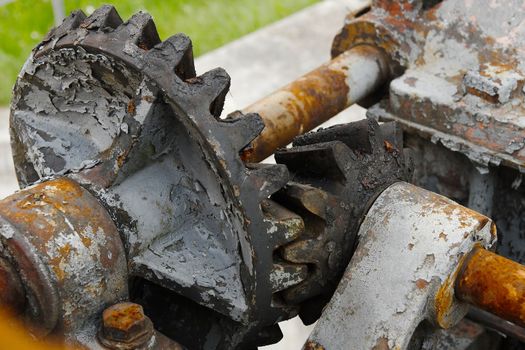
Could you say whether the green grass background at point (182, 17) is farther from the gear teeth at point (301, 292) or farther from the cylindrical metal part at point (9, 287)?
the cylindrical metal part at point (9, 287)

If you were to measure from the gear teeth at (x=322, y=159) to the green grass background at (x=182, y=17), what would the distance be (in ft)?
10.0

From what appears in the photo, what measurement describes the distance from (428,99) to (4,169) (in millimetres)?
2142

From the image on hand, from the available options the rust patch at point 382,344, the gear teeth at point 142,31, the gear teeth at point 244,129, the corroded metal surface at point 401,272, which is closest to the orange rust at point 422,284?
the corroded metal surface at point 401,272

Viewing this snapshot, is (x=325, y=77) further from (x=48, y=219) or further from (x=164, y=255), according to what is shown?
(x=48, y=219)

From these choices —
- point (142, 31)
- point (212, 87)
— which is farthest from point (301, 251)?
point (142, 31)

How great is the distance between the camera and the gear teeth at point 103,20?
1390mm

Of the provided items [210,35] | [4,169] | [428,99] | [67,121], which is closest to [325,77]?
[428,99]

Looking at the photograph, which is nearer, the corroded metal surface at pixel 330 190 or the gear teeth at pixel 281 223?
the gear teeth at pixel 281 223

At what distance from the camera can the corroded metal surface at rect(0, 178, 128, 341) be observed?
3.98 feet

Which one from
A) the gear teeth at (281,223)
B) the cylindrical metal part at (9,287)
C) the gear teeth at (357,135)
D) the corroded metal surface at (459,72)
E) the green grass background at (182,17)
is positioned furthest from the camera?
the green grass background at (182,17)

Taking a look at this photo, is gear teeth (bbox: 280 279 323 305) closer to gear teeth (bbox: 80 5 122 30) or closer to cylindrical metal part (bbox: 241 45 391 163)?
cylindrical metal part (bbox: 241 45 391 163)

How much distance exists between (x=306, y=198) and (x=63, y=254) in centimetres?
41

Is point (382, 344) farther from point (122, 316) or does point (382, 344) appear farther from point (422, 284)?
point (122, 316)

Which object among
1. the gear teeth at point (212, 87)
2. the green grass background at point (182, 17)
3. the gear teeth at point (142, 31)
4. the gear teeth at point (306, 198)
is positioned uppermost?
the gear teeth at point (142, 31)
